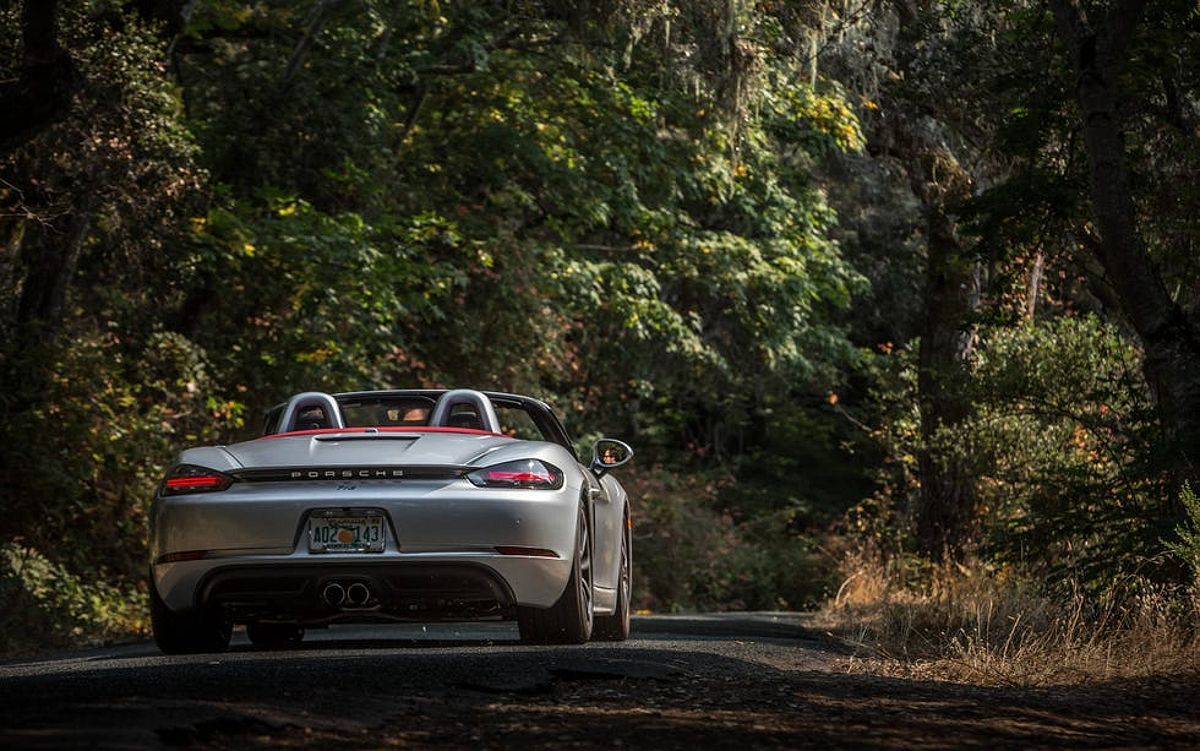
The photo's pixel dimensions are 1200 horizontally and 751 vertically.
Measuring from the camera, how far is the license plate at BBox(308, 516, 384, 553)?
8.77 metres

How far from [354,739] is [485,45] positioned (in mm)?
19819

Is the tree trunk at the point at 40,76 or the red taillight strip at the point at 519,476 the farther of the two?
the tree trunk at the point at 40,76

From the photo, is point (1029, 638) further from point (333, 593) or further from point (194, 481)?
point (194, 481)

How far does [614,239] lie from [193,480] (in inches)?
901

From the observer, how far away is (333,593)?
881 centimetres

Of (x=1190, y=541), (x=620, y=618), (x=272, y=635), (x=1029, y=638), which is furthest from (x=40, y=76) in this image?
(x=1190, y=541)

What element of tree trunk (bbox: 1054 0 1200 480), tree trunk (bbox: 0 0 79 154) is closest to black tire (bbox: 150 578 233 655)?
tree trunk (bbox: 0 0 79 154)

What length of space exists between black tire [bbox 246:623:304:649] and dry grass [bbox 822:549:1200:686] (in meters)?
3.45

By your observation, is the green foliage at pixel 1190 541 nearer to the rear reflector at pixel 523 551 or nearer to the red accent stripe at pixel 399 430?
the rear reflector at pixel 523 551

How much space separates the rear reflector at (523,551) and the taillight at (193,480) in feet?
4.66

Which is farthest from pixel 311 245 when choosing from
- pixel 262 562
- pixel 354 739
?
pixel 354 739

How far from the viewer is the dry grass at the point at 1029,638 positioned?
9273mm

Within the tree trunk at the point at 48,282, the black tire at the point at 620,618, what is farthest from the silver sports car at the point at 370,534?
the tree trunk at the point at 48,282

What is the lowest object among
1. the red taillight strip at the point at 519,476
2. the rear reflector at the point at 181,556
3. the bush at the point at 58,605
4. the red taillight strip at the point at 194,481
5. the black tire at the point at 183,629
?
the bush at the point at 58,605
